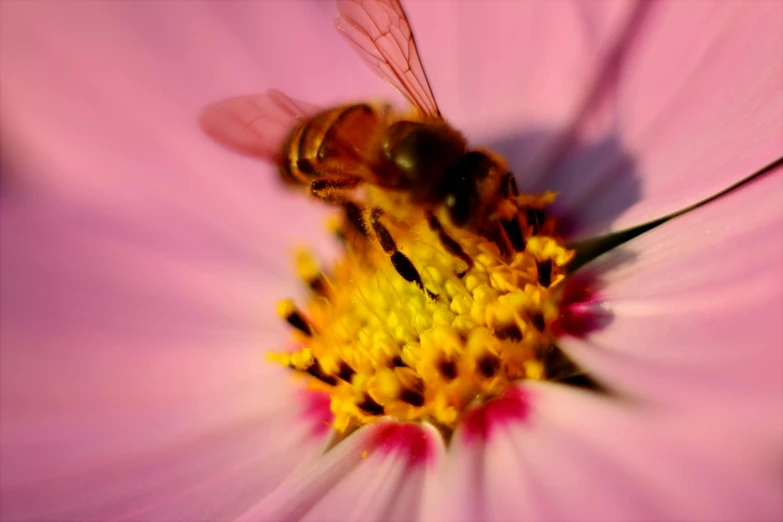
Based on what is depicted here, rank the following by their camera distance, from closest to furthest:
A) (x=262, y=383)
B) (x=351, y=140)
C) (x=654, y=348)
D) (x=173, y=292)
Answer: (x=654, y=348) → (x=351, y=140) → (x=262, y=383) → (x=173, y=292)

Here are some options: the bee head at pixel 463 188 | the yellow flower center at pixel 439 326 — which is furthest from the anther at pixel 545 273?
the bee head at pixel 463 188

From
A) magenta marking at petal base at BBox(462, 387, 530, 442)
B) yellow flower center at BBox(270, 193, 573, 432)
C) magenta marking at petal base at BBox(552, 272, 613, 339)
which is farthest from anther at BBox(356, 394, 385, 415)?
magenta marking at petal base at BBox(552, 272, 613, 339)

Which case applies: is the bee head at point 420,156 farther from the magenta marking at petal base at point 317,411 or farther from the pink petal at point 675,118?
the magenta marking at petal base at point 317,411

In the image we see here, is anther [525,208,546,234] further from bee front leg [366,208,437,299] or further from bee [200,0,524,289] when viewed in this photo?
bee front leg [366,208,437,299]

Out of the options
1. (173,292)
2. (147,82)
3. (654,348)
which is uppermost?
(147,82)

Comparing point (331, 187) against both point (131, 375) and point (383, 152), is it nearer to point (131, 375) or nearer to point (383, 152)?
point (383, 152)

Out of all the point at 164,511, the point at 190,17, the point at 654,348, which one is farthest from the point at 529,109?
the point at 164,511

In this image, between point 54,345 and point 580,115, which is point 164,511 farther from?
point 580,115
